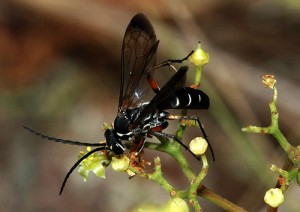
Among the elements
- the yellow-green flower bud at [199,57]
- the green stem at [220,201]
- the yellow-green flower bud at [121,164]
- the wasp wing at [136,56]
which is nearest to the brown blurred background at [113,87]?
the wasp wing at [136,56]

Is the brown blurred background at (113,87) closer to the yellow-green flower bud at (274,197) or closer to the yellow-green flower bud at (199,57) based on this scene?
the yellow-green flower bud at (199,57)

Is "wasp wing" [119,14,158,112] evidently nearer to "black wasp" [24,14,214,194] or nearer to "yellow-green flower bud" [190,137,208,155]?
"black wasp" [24,14,214,194]

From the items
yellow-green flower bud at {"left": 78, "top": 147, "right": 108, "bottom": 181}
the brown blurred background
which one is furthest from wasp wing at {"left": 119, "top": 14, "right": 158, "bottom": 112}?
the brown blurred background

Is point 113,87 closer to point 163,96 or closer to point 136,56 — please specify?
point 136,56

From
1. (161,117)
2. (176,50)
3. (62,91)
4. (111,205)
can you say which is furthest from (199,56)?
(62,91)

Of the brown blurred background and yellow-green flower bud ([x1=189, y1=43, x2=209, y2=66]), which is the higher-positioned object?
yellow-green flower bud ([x1=189, y1=43, x2=209, y2=66])

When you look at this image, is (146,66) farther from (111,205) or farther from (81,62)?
(81,62)

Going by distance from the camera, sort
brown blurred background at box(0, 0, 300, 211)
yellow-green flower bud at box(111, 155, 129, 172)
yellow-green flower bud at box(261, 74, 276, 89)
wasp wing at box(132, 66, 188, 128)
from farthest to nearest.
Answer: brown blurred background at box(0, 0, 300, 211) → yellow-green flower bud at box(261, 74, 276, 89) → yellow-green flower bud at box(111, 155, 129, 172) → wasp wing at box(132, 66, 188, 128)

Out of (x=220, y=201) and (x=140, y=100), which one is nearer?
(x=220, y=201)

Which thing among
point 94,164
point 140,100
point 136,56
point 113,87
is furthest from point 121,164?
point 113,87
